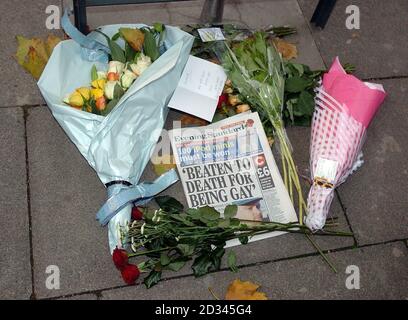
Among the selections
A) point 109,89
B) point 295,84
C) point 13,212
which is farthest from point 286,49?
point 13,212

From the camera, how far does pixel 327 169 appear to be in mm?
1575

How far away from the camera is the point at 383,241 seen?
1.60m

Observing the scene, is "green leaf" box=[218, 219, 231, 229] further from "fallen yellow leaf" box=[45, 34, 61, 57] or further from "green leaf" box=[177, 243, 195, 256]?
"fallen yellow leaf" box=[45, 34, 61, 57]

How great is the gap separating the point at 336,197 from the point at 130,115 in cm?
72

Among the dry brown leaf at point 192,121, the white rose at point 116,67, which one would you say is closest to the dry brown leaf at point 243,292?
the dry brown leaf at point 192,121

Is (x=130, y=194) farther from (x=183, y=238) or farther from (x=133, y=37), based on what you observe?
(x=133, y=37)

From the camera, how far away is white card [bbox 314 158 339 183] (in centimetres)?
157

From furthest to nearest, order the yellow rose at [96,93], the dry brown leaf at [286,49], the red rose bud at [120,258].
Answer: the dry brown leaf at [286,49] → the yellow rose at [96,93] → the red rose bud at [120,258]

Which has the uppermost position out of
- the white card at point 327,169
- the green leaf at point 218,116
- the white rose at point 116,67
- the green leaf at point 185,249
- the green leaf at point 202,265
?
the white rose at point 116,67

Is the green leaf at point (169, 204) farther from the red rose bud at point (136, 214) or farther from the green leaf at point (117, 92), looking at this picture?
the green leaf at point (117, 92)

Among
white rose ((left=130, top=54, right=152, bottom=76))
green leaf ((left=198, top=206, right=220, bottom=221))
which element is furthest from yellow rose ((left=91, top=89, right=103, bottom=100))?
green leaf ((left=198, top=206, right=220, bottom=221))

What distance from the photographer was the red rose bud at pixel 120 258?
1.38 m
